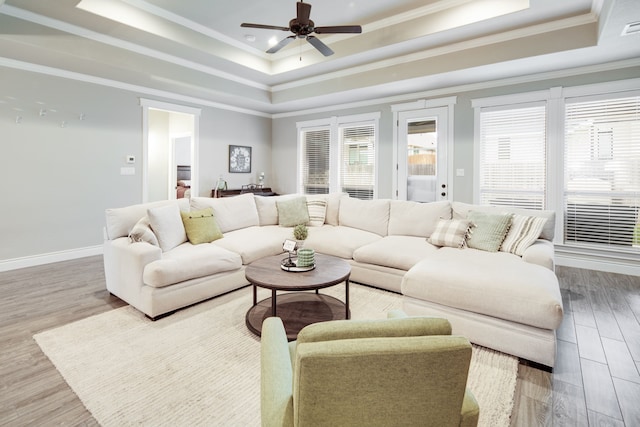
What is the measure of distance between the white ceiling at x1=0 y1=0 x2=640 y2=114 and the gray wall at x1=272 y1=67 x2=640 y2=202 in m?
0.21

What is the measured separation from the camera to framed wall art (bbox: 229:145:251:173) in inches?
271

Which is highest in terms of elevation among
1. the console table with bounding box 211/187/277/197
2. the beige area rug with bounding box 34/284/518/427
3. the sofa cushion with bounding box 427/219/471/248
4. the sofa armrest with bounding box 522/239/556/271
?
the console table with bounding box 211/187/277/197

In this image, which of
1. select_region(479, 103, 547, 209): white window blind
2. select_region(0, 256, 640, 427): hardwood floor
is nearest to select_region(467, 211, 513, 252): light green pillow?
select_region(0, 256, 640, 427): hardwood floor

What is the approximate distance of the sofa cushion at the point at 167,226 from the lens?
10.5 feet

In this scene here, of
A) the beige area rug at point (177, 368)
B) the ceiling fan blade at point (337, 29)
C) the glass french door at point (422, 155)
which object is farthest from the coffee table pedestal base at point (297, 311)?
the glass french door at point (422, 155)

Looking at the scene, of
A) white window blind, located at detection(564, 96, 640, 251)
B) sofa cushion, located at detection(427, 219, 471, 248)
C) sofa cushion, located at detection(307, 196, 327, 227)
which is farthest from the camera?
sofa cushion, located at detection(307, 196, 327, 227)

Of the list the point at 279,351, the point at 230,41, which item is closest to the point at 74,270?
the point at 230,41

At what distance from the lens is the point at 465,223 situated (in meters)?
3.50

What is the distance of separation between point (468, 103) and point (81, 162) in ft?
19.8

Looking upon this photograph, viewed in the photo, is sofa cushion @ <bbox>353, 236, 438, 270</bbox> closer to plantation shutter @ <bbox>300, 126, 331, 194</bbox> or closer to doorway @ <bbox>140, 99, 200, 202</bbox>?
plantation shutter @ <bbox>300, 126, 331, 194</bbox>

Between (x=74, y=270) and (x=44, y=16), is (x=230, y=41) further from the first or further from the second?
(x=74, y=270)

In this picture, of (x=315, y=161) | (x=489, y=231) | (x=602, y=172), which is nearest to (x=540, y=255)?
(x=489, y=231)

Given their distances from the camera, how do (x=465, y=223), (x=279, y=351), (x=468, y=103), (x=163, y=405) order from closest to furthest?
(x=279, y=351) < (x=163, y=405) < (x=465, y=223) < (x=468, y=103)

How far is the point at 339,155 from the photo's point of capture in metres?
6.78
